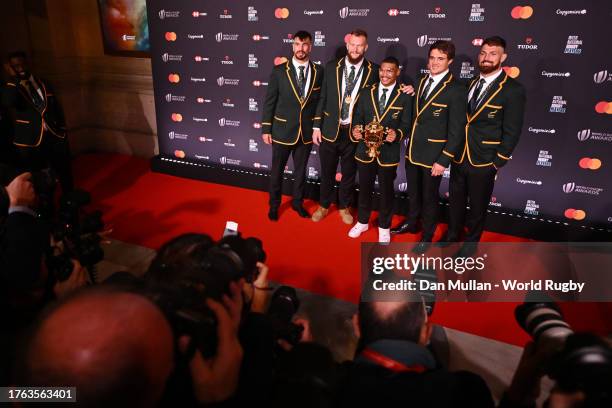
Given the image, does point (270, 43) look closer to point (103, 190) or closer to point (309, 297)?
point (103, 190)

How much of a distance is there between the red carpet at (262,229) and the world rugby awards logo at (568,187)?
650 millimetres

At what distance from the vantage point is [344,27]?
4.32m

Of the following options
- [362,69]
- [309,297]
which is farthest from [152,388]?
[362,69]

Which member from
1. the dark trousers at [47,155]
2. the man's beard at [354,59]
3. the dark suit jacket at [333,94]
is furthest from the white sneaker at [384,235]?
the dark trousers at [47,155]

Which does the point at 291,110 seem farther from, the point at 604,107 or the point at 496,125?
the point at 604,107

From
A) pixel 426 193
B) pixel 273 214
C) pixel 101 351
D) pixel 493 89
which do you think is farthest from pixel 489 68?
pixel 101 351

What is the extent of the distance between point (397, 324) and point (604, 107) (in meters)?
3.46

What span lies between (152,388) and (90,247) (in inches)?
62.1

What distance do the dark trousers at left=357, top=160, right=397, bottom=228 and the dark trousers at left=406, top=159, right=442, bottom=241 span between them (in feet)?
0.59

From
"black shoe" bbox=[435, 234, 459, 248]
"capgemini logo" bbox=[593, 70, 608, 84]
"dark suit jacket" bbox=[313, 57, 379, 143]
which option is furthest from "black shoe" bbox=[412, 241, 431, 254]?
"capgemini logo" bbox=[593, 70, 608, 84]

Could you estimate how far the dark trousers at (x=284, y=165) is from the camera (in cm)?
427

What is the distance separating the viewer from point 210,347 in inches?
42.1

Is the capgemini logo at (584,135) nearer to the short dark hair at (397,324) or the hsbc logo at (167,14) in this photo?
the short dark hair at (397,324)

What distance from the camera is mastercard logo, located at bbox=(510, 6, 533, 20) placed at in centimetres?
366
